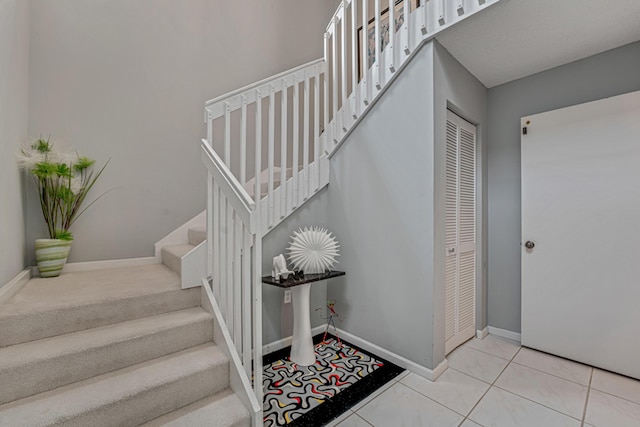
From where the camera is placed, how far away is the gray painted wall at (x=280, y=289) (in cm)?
231

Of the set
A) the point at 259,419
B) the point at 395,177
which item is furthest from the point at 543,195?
the point at 259,419

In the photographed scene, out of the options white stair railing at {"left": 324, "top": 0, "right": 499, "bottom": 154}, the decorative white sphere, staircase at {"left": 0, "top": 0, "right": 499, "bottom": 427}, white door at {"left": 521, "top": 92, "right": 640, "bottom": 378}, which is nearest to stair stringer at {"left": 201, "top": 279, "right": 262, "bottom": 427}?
staircase at {"left": 0, "top": 0, "right": 499, "bottom": 427}

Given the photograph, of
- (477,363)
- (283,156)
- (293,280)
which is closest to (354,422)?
(293,280)

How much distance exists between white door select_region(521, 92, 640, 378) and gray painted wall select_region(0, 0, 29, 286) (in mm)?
3775

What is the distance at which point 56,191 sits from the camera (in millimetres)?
2145

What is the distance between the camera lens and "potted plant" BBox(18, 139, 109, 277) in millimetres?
2014

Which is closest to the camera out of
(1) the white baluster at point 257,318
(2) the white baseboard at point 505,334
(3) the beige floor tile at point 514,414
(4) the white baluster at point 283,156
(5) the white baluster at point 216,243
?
(1) the white baluster at point 257,318

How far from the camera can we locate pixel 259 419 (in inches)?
55.6

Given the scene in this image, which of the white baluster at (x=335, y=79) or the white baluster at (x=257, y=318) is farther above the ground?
the white baluster at (x=335, y=79)

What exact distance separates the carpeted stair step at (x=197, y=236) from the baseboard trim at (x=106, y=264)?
15.6 inches

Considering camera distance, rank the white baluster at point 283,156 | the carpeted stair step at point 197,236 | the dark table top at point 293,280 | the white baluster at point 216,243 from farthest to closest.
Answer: the carpeted stair step at point 197,236, the white baluster at point 283,156, the dark table top at point 293,280, the white baluster at point 216,243

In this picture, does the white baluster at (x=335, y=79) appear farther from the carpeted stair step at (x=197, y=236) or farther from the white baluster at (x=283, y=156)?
the carpeted stair step at (x=197, y=236)

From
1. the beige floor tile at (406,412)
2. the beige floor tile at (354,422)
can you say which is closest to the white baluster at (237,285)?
the beige floor tile at (354,422)

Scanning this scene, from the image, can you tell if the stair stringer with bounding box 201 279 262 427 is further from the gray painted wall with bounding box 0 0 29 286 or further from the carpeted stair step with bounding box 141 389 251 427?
the gray painted wall with bounding box 0 0 29 286
